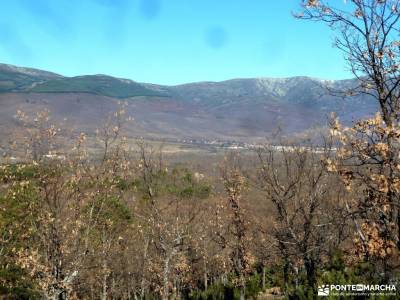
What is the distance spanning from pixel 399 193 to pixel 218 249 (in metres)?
35.9

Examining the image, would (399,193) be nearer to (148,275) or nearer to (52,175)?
(52,175)

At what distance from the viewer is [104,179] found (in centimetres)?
1446

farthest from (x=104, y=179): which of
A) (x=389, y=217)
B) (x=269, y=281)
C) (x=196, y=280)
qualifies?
(x=196, y=280)

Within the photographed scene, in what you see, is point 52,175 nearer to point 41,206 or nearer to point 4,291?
point 41,206

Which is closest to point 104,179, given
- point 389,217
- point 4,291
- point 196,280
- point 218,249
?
point 389,217

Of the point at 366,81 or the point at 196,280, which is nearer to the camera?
the point at 366,81

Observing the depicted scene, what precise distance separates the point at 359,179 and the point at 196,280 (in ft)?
128

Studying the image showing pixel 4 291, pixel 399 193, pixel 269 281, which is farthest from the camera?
pixel 269 281

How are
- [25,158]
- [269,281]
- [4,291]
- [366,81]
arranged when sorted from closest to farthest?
[366,81], [25,158], [4,291], [269,281]

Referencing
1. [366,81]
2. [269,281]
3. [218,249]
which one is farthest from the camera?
[218,249]

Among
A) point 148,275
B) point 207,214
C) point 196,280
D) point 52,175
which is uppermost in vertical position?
point 52,175

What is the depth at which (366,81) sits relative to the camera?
839 cm

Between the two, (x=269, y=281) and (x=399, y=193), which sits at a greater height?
(x=399, y=193)

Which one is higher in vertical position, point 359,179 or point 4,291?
point 359,179
